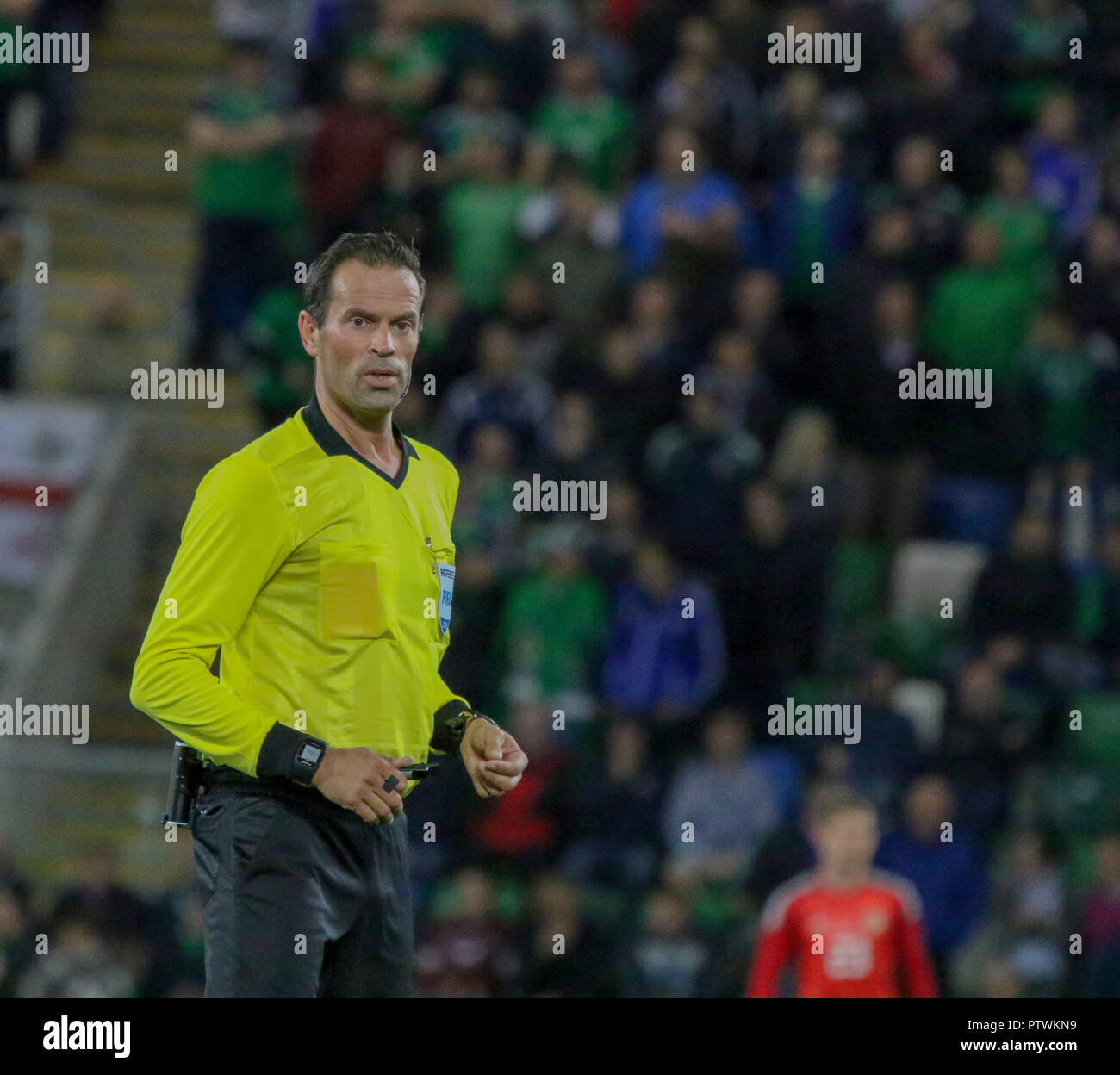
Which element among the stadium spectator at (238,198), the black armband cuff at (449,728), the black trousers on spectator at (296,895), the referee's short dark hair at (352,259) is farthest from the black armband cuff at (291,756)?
the stadium spectator at (238,198)

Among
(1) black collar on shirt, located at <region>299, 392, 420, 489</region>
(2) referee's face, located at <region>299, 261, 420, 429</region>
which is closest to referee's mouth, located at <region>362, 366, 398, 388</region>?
(2) referee's face, located at <region>299, 261, 420, 429</region>

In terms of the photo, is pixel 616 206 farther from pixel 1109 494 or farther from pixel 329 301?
pixel 329 301

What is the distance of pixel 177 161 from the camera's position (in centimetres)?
1230

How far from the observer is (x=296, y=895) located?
422cm

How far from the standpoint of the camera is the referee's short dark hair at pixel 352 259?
4.37 meters

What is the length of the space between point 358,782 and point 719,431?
5884mm

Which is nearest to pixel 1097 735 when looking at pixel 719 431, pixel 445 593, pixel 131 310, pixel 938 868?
pixel 938 868

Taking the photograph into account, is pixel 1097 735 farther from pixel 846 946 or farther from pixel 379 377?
pixel 379 377

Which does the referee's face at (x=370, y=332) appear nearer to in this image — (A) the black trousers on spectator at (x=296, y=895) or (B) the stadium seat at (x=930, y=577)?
(A) the black trousers on spectator at (x=296, y=895)

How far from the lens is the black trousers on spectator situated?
4.20 meters

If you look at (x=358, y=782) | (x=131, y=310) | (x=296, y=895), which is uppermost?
(x=131, y=310)

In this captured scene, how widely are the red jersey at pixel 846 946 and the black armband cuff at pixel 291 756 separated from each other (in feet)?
9.75

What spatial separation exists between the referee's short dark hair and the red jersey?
3.13 metres

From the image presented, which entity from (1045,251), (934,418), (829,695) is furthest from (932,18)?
(829,695)
